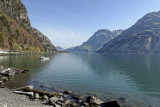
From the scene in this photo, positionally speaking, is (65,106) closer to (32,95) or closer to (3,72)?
(32,95)

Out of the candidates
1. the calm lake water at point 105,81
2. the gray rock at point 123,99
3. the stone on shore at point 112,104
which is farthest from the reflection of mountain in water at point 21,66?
the gray rock at point 123,99

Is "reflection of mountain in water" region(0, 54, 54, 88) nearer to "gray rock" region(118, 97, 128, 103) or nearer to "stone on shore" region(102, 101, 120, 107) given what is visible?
"stone on shore" region(102, 101, 120, 107)

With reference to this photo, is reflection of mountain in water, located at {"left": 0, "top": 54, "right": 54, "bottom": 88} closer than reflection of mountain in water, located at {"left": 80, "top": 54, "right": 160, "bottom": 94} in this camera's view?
Yes

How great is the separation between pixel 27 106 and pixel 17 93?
832 centimetres

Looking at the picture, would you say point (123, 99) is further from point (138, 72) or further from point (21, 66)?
point (21, 66)

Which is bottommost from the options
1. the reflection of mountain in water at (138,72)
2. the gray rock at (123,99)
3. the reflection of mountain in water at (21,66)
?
the gray rock at (123,99)

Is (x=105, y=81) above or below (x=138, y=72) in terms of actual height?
below

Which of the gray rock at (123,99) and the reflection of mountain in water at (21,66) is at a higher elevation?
the reflection of mountain in water at (21,66)

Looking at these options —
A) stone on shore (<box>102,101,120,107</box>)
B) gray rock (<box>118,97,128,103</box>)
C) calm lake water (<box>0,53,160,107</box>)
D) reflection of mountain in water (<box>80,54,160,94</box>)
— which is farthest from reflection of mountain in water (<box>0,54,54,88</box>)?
reflection of mountain in water (<box>80,54,160,94</box>)

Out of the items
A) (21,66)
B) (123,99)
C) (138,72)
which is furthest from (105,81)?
(21,66)

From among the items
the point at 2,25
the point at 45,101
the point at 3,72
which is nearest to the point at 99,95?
the point at 45,101

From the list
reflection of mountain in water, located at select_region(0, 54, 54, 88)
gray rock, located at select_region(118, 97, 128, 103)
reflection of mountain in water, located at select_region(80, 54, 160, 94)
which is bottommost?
gray rock, located at select_region(118, 97, 128, 103)

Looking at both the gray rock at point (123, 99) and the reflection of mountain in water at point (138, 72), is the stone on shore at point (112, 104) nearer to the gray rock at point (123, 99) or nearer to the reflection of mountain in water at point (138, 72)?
the gray rock at point (123, 99)

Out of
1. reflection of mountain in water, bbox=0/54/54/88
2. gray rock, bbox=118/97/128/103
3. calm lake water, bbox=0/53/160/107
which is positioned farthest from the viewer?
reflection of mountain in water, bbox=0/54/54/88
